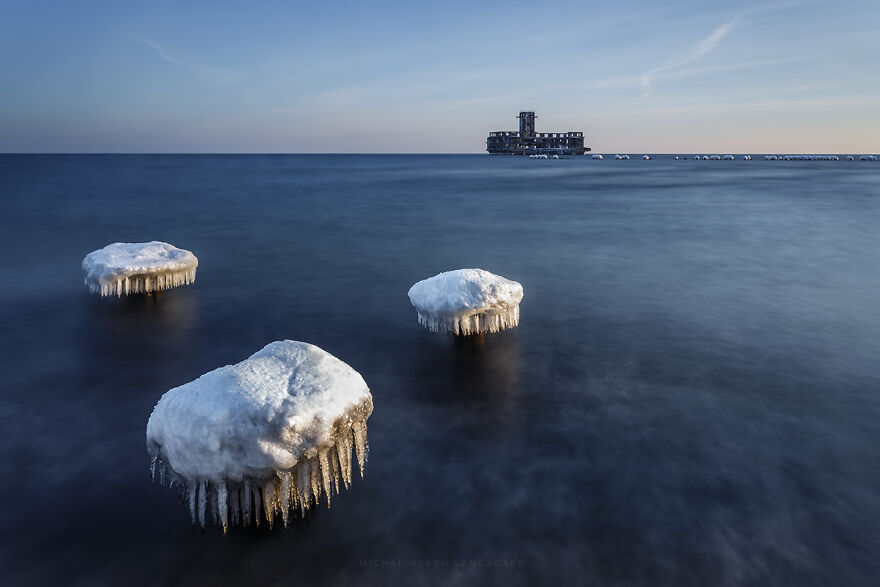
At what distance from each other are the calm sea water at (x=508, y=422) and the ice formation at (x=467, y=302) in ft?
4.16

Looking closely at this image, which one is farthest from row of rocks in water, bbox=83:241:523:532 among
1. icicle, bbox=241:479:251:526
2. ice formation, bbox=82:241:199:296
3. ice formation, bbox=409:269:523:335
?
ice formation, bbox=82:241:199:296

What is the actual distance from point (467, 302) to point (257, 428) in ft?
23.3

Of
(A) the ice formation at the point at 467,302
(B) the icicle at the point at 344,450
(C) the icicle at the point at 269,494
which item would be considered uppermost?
Answer: (A) the ice formation at the point at 467,302

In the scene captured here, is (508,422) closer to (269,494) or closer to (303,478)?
(303,478)

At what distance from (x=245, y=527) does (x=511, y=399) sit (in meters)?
6.19

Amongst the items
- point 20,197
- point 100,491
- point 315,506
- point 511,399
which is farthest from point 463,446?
point 20,197

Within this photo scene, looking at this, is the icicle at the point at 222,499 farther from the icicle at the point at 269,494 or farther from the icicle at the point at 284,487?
the icicle at the point at 284,487

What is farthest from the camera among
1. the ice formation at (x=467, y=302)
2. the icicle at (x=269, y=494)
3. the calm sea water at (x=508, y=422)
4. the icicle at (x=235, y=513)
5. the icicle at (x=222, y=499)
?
the ice formation at (x=467, y=302)

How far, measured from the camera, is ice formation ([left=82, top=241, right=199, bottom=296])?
51.6 ft

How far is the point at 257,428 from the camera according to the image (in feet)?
19.8

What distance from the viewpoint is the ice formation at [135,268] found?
15.7 meters

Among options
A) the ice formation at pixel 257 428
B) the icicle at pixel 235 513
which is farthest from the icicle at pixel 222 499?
the icicle at pixel 235 513

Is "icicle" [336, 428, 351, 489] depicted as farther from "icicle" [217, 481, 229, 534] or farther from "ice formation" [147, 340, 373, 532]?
"icicle" [217, 481, 229, 534]

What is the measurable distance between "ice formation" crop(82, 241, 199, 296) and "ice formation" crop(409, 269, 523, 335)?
8771mm
